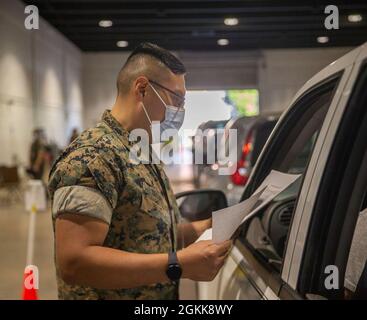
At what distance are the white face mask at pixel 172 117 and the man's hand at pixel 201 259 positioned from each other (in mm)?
282

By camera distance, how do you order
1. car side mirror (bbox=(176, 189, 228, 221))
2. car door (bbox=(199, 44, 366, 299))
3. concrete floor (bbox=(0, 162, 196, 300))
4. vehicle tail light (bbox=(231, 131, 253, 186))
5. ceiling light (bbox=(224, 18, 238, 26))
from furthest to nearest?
concrete floor (bbox=(0, 162, 196, 300)), vehicle tail light (bbox=(231, 131, 253, 186)), car side mirror (bbox=(176, 189, 228, 221)), ceiling light (bbox=(224, 18, 238, 26)), car door (bbox=(199, 44, 366, 299))

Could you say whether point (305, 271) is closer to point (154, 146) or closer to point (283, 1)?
point (154, 146)

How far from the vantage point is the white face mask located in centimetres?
112

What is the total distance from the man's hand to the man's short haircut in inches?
15.6

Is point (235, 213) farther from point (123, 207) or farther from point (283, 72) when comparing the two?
point (283, 72)

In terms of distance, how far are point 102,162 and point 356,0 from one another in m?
0.76

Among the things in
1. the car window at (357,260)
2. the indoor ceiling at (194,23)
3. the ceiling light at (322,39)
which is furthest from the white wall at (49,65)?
the car window at (357,260)

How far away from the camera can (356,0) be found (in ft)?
4.03

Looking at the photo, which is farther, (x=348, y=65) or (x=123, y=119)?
(x=123, y=119)

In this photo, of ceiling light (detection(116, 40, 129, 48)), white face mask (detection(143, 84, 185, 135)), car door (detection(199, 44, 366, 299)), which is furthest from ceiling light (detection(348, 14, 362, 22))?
ceiling light (detection(116, 40, 129, 48))

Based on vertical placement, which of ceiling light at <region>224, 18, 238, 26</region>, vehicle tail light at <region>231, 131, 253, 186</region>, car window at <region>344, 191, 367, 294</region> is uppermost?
ceiling light at <region>224, 18, 238, 26</region>

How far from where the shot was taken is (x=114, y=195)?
42.6 inches

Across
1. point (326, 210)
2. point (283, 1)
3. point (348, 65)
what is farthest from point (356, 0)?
point (326, 210)

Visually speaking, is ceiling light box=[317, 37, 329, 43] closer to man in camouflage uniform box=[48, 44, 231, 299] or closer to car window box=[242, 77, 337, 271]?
car window box=[242, 77, 337, 271]
